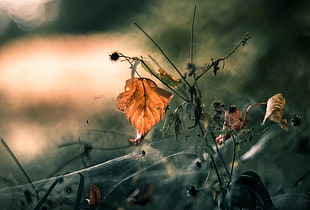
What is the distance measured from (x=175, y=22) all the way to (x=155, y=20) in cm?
5

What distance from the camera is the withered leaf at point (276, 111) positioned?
2.68ft

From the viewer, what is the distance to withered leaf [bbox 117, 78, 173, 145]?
778mm

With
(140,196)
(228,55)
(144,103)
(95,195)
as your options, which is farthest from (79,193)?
(228,55)

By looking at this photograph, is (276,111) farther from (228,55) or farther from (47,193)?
Answer: (47,193)

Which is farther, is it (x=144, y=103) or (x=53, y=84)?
(x=53, y=84)

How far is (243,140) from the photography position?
81 centimetres

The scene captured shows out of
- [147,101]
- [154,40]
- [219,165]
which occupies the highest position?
[154,40]

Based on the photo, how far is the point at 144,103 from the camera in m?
0.78

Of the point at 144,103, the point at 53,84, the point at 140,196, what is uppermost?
the point at 53,84

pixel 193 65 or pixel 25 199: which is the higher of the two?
pixel 193 65

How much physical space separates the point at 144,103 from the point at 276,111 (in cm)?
29

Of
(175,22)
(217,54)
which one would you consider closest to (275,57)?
(217,54)

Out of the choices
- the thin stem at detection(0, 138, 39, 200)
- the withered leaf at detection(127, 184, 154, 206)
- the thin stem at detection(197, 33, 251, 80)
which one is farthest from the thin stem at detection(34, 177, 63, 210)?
the thin stem at detection(197, 33, 251, 80)

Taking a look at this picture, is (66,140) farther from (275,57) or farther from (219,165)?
(275,57)
